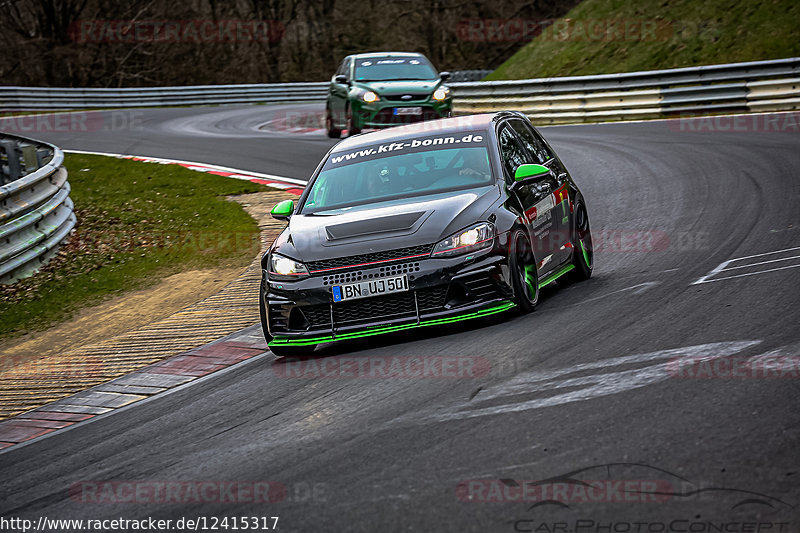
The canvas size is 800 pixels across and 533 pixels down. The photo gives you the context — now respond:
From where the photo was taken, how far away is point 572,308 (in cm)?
767

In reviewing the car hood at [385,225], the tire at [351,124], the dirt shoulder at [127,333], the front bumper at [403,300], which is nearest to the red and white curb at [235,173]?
the tire at [351,124]

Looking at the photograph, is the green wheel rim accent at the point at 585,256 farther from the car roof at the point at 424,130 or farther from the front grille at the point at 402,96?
the front grille at the point at 402,96

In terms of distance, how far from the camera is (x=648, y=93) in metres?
22.5

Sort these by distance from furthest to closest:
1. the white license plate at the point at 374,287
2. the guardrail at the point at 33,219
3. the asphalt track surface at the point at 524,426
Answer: the guardrail at the point at 33,219 → the white license plate at the point at 374,287 → the asphalt track surface at the point at 524,426

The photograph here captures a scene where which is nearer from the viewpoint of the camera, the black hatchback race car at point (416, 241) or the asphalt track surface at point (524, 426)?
the asphalt track surface at point (524, 426)

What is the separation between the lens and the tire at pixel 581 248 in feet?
29.0

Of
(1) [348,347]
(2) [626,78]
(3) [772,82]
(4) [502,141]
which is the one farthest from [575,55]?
(1) [348,347]

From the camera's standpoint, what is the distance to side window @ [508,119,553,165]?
30.3ft

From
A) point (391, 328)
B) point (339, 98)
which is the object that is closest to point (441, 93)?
point (339, 98)

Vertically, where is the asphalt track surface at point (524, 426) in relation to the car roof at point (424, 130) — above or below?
below

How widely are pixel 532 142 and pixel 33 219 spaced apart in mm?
6461

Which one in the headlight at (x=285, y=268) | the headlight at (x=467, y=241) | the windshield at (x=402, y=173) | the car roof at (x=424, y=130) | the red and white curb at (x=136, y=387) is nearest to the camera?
the red and white curb at (x=136, y=387)

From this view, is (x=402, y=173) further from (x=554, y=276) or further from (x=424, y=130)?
(x=554, y=276)

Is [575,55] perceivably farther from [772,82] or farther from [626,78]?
[772,82]
